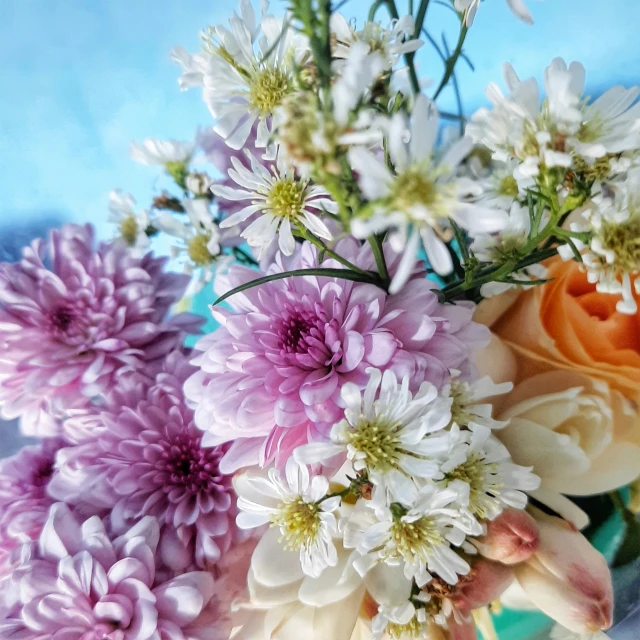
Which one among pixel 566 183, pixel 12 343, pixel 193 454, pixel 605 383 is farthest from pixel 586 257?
pixel 12 343

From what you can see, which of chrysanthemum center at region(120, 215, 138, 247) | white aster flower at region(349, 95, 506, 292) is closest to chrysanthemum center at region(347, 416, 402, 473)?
white aster flower at region(349, 95, 506, 292)

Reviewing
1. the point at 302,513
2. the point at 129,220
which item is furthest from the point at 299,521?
the point at 129,220

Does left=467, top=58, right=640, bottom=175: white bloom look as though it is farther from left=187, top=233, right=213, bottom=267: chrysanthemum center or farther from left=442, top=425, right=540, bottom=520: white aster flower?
left=187, top=233, right=213, bottom=267: chrysanthemum center

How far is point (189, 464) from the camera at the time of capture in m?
0.41

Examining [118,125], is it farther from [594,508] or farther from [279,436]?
[594,508]

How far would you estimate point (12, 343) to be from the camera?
1.44ft

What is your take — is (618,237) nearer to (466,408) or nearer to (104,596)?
(466,408)

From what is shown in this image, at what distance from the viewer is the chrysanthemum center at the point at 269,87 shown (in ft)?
0.97

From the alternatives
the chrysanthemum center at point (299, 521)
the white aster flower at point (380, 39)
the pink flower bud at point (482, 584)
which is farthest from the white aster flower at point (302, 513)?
the white aster flower at point (380, 39)

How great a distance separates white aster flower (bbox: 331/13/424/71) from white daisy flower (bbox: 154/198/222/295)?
214mm

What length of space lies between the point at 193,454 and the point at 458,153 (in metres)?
0.29

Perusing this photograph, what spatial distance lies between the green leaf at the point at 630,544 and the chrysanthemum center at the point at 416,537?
6.6 inches

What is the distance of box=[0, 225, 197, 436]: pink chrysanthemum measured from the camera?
0.44 m

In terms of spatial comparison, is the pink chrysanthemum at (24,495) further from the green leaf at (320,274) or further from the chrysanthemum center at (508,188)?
A: the chrysanthemum center at (508,188)
